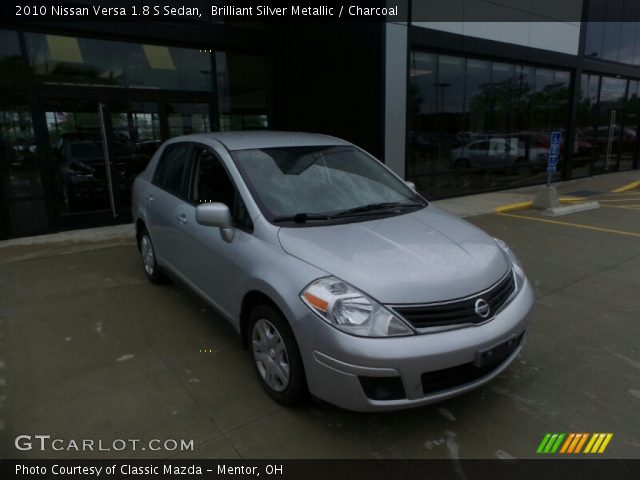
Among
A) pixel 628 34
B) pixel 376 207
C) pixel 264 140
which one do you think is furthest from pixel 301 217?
pixel 628 34

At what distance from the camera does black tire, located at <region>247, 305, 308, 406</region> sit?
262 centimetres

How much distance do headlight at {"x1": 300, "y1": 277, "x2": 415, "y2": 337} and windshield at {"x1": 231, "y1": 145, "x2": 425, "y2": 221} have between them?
2.70ft

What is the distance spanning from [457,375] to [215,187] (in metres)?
2.25

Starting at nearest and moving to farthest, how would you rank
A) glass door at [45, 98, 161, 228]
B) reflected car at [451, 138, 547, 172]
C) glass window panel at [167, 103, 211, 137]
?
glass door at [45, 98, 161, 228], glass window panel at [167, 103, 211, 137], reflected car at [451, 138, 547, 172]

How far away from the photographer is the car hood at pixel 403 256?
2.47 metres

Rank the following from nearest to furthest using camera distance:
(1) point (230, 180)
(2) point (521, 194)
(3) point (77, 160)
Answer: (1) point (230, 180) → (3) point (77, 160) → (2) point (521, 194)

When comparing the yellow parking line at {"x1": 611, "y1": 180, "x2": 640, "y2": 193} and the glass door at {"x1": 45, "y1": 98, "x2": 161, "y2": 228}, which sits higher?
the glass door at {"x1": 45, "y1": 98, "x2": 161, "y2": 228}

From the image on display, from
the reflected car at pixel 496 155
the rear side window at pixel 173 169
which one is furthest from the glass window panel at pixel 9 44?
the reflected car at pixel 496 155

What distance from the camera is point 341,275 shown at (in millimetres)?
2512

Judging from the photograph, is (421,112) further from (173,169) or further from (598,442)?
(598,442)

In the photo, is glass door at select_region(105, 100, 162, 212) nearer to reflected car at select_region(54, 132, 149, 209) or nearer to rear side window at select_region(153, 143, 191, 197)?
reflected car at select_region(54, 132, 149, 209)

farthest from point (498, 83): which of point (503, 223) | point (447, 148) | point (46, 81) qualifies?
point (46, 81)

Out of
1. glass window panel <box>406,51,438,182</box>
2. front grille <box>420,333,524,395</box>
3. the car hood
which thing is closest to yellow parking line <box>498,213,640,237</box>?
glass window panel <box>406,51,438,182</box>

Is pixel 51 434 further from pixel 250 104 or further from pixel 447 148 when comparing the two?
pixel 447 148
